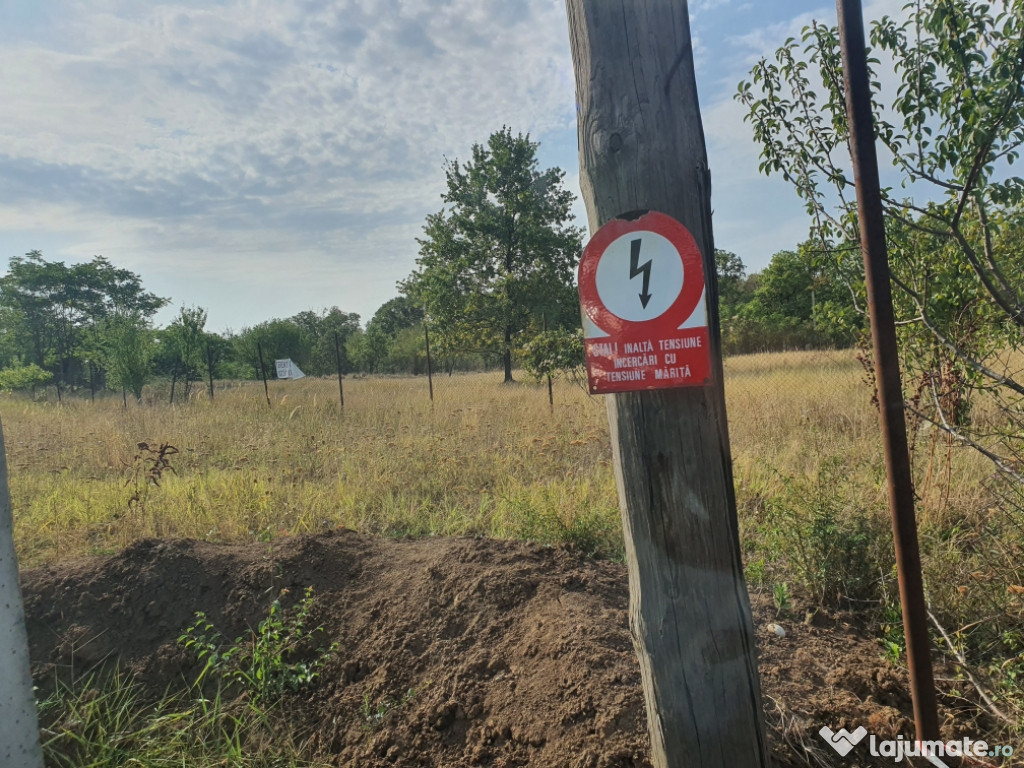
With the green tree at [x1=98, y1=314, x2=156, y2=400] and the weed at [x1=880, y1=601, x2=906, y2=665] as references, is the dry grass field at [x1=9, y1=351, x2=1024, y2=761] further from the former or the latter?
the green tree at [x1=98, y1=314, x2=156, y2=400]

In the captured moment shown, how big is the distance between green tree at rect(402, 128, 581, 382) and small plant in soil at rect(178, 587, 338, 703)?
20.8 m

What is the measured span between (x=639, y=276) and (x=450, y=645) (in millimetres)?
1987

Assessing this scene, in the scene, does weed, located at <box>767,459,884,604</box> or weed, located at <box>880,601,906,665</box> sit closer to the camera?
weed, located at <box>880,601,906,665</box>

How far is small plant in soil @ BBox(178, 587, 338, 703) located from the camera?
8.18ft

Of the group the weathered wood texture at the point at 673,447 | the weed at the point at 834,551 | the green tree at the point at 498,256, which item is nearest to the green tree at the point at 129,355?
the green tree at the point at 498,256

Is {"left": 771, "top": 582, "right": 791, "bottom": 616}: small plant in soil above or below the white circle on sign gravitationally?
below

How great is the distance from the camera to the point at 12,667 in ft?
5.36

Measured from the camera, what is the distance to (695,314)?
1.32 meters

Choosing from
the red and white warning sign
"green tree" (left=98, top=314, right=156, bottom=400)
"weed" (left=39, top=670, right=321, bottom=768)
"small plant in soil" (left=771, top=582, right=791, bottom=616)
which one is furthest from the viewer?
"green tree" (left=98, top=314, right=156, bottom=400)

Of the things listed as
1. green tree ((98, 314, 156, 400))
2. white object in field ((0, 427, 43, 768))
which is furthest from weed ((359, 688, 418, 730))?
green tree ((98, 314, 156, 400))

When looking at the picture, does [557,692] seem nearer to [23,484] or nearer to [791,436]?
[791,436]

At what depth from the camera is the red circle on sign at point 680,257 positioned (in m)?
1.33

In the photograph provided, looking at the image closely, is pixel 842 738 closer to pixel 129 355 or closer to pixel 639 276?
pixel 639 276

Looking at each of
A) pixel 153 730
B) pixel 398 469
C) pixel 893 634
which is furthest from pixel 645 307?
pixel 398 469
